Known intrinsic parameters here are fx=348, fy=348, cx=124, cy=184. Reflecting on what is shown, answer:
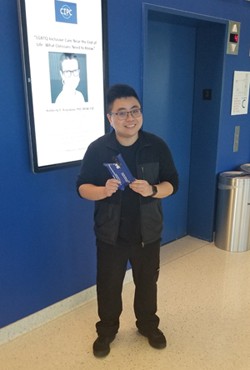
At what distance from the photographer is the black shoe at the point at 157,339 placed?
1989mm

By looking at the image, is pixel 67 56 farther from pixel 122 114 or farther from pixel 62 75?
pixel 122 114

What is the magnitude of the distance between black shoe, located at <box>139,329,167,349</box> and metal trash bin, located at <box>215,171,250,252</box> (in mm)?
1478

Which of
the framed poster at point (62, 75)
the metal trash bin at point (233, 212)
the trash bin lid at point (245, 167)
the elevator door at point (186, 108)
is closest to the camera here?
the framed poster at point (62, 75)

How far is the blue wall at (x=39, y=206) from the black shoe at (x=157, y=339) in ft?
2.04

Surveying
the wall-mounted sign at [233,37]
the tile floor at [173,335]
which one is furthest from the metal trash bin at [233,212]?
the wall-mounted sign at [233,37]

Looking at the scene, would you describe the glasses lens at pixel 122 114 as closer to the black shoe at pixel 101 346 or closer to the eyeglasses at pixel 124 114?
the eyeglasses at pixel 124 114

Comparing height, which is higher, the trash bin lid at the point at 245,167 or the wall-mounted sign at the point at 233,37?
the wall-mounted sign at the point at 233,37

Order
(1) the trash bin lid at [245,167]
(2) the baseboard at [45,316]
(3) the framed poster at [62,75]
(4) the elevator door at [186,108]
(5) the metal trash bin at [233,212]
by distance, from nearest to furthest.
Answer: (3) the framed poster at [62,75], (2) the baseboard at [45,316], (4) the elevator door at [186,108], (5) the metal trash bin at [233,212], (1) the trash bin lid at [245,167]

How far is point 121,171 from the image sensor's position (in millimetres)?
1572

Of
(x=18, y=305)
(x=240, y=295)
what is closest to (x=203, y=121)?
(x=240, y=295)

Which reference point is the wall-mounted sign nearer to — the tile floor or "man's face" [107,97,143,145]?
"man's face" [107,97,143,145]

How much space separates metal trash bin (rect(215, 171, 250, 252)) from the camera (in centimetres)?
312

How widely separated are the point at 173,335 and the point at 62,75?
167 cm

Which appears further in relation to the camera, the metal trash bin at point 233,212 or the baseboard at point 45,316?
the metal trash bin at point 233,212
